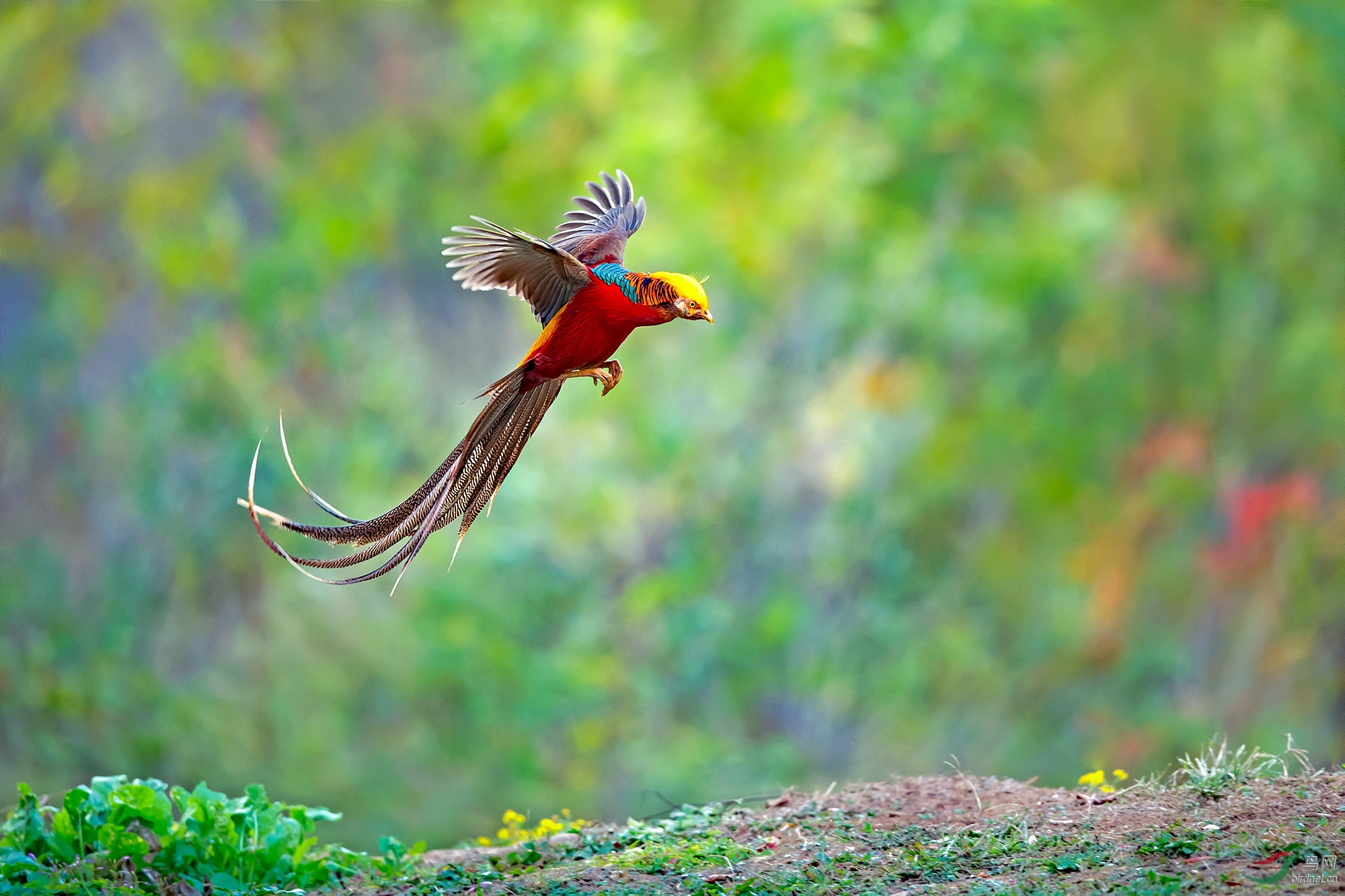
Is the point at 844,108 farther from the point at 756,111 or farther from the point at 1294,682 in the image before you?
the point at 1294,682

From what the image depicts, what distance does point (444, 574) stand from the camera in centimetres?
838

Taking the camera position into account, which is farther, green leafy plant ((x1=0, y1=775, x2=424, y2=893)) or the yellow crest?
green leafy plant ((x1=0, y1=775, x2=424, y2=893))

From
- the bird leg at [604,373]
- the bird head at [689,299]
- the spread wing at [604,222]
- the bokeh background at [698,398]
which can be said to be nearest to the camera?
the bird head at [689,299]

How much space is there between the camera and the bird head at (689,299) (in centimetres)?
258

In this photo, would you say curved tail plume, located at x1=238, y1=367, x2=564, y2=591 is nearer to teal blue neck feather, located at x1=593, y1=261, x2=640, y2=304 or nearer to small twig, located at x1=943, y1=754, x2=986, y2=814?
teal blue neck feather, located at x1=593, y1=261, x2=640, y2=304

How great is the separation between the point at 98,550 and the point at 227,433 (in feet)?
3.34

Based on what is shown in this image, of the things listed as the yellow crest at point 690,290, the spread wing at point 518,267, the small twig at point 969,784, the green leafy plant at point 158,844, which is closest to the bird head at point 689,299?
the yellow crest at point 690,290

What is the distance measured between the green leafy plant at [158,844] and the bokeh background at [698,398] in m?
4.28

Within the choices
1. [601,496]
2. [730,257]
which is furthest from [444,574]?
[730,257]

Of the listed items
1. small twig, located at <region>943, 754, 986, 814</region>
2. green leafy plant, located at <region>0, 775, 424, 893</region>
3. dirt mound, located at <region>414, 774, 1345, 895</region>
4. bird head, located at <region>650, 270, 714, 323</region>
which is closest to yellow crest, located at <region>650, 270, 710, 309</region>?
bird head, located at <region>650, 270, 714, 323</region>

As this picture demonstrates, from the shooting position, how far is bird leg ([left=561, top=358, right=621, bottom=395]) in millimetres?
2809

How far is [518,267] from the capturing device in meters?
2.83

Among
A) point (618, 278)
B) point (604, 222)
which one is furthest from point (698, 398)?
point (618, 278)

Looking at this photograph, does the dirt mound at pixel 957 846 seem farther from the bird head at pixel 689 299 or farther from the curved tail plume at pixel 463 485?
the bird head at pixel 689 299
